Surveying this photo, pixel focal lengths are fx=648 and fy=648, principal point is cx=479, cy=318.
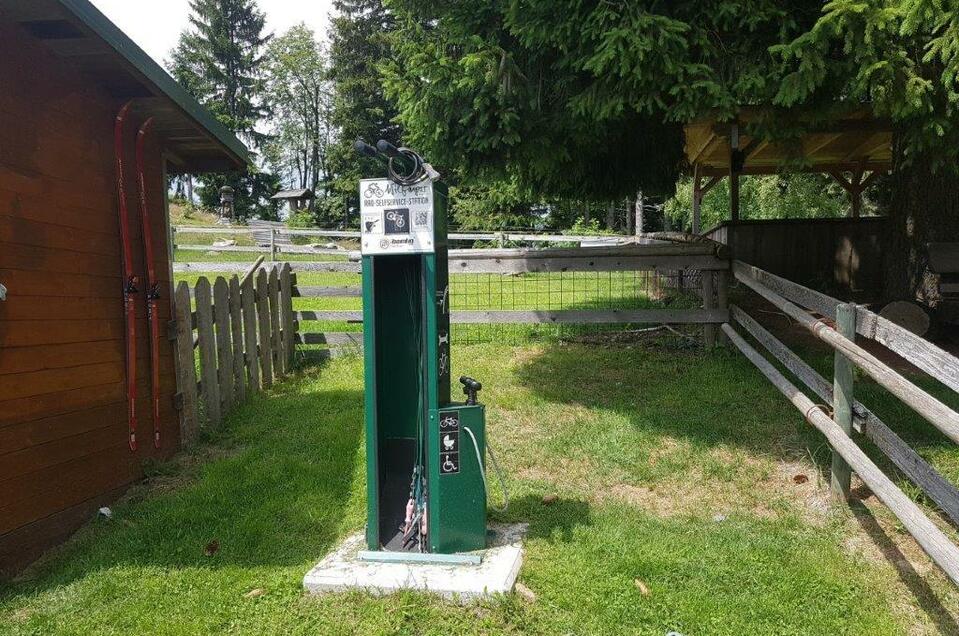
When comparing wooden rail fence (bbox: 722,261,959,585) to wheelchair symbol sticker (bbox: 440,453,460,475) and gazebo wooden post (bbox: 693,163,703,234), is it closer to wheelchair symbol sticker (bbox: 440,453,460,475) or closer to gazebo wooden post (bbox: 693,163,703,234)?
wheelchair symbol sticker (bbox: 440,453,460,475)

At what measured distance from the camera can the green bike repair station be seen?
10.5 feet

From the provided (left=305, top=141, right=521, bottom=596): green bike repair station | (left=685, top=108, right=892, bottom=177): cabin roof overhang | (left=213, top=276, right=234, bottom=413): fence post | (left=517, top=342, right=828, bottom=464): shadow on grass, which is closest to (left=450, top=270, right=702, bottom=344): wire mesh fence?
(left=517, top=342, right=828, bottom=464): shadow on grass

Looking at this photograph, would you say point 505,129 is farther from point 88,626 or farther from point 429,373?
point 88,626

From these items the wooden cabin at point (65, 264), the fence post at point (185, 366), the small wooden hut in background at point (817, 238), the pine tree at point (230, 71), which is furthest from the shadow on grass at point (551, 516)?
the pine tree at point (230, 71)

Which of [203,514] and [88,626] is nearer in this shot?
[88,626]

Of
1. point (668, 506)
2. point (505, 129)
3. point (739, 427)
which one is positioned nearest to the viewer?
point (668, 506)

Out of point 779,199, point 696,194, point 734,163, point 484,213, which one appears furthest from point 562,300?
point 484,213

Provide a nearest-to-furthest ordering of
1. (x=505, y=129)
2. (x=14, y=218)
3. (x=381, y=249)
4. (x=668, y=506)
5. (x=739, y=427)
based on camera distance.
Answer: (x=381, y=249) → (x=14, y=218) → (x=668, y=506) → (x=739, y=427) → (x=505, y=129)

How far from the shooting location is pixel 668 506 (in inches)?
158

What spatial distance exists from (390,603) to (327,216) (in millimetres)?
37131

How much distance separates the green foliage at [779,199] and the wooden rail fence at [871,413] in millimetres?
15147

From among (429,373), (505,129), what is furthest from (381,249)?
(505,129)

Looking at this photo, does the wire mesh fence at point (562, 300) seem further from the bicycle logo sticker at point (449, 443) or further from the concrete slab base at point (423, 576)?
the concrete slab base at point (423, 576)

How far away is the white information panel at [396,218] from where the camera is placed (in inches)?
125
